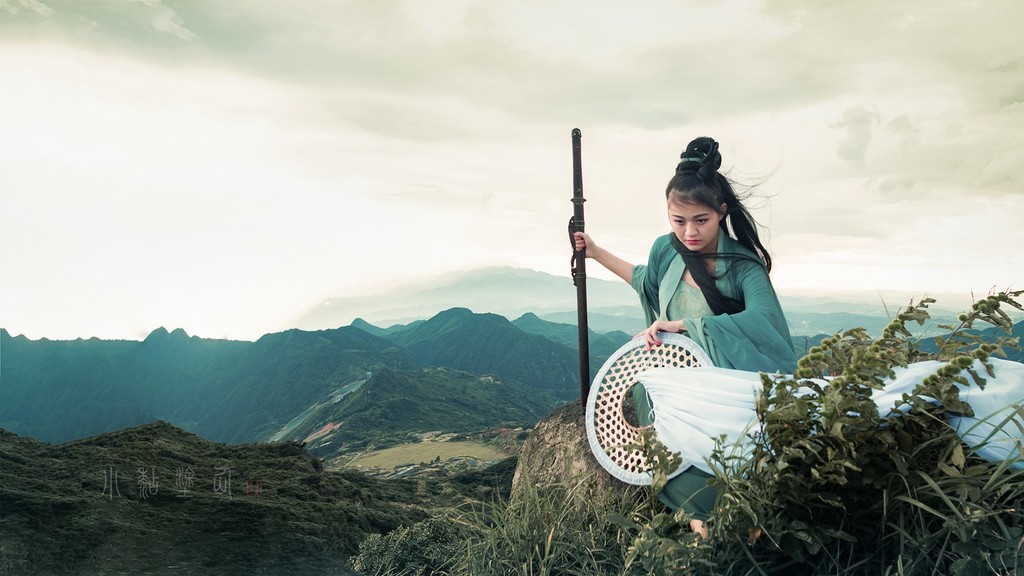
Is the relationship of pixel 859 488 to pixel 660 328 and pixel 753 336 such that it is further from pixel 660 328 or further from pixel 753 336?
pixel 660 328

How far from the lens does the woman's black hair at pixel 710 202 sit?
4.92 m

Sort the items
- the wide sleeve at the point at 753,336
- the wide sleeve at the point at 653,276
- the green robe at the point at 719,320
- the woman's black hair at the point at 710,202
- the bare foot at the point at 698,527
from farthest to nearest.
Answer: the wide sleeve at the point at 653,276 < the woman's black hair at the point at 710,202 < the wide sleeve at the point at 753,336 < the green robe at the point at 719,320 < the bare foot at the point at 698,527

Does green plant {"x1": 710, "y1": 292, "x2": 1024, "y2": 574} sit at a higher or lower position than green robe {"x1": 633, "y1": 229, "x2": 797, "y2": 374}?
lower

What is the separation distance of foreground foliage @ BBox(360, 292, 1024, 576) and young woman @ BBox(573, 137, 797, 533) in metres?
0.85

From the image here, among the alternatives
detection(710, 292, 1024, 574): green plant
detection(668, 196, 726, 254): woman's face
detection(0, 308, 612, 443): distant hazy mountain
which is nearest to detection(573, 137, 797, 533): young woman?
detection(668, 196, 726, 254): woman's face

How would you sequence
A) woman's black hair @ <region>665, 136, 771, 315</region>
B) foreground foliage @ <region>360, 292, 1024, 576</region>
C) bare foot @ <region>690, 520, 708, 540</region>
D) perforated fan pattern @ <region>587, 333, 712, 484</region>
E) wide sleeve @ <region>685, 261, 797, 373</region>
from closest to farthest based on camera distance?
foreground foliage @ <region>360, 292, 1024, 576</region>, bare foot @ <region>690, 520, 708, 540</region>, wide sleeve @ <region>685, 261, 797, 373</region>, perforated fan pattern @ <region>587, 333, 712, 484</region>, woman's black hair @ <region>665, 136, 771, 315</region>

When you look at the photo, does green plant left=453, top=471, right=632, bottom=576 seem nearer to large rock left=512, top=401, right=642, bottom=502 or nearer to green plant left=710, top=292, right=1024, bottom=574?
large rock left=512, top=401, right=642, bottom=502

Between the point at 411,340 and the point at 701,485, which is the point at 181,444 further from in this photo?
the point at 411,340

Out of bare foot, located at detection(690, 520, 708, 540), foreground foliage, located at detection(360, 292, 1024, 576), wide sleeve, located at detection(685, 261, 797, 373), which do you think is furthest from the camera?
wide sleeve, located at detection(685, 261, 797, 373)

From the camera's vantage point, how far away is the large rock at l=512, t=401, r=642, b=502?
4930mm

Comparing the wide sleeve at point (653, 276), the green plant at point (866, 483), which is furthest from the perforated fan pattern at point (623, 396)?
the green plant at point (866, 483)

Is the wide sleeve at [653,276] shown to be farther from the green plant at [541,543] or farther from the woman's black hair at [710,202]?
the green plant at [541,543]

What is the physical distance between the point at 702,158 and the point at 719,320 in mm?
1119

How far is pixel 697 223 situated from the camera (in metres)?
4.97
